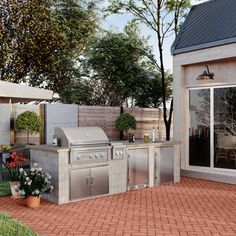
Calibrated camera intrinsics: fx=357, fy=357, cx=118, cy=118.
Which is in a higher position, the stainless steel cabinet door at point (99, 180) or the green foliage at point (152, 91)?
the green foliage at point (152, 91)

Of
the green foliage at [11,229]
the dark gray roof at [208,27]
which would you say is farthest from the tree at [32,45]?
the green foliage at [11,229]

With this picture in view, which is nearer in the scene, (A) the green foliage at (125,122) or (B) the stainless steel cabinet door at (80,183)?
(B) the stainless steel cabinet door at (80,183)

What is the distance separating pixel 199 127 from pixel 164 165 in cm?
183

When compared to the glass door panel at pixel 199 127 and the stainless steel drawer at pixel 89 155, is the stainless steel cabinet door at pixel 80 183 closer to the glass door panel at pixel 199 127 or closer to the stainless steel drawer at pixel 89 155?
the stainless steel drawer at pixel 89 155

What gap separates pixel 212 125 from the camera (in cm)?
960

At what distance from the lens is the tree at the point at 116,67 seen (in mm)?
18938

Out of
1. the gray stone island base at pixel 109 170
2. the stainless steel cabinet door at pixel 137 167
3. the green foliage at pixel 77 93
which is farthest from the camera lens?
the green foliage at pixel 77 93

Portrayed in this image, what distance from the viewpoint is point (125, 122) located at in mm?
14289

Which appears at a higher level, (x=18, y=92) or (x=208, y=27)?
(x=208, y=27)

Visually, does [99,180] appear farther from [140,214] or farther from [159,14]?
[159,14]

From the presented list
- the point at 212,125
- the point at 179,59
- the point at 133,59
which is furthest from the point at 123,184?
the point at 133,59

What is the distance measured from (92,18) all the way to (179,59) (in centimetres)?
1335

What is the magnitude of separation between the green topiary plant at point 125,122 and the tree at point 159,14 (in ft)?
5.09

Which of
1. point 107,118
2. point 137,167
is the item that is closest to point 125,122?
point 107,118
